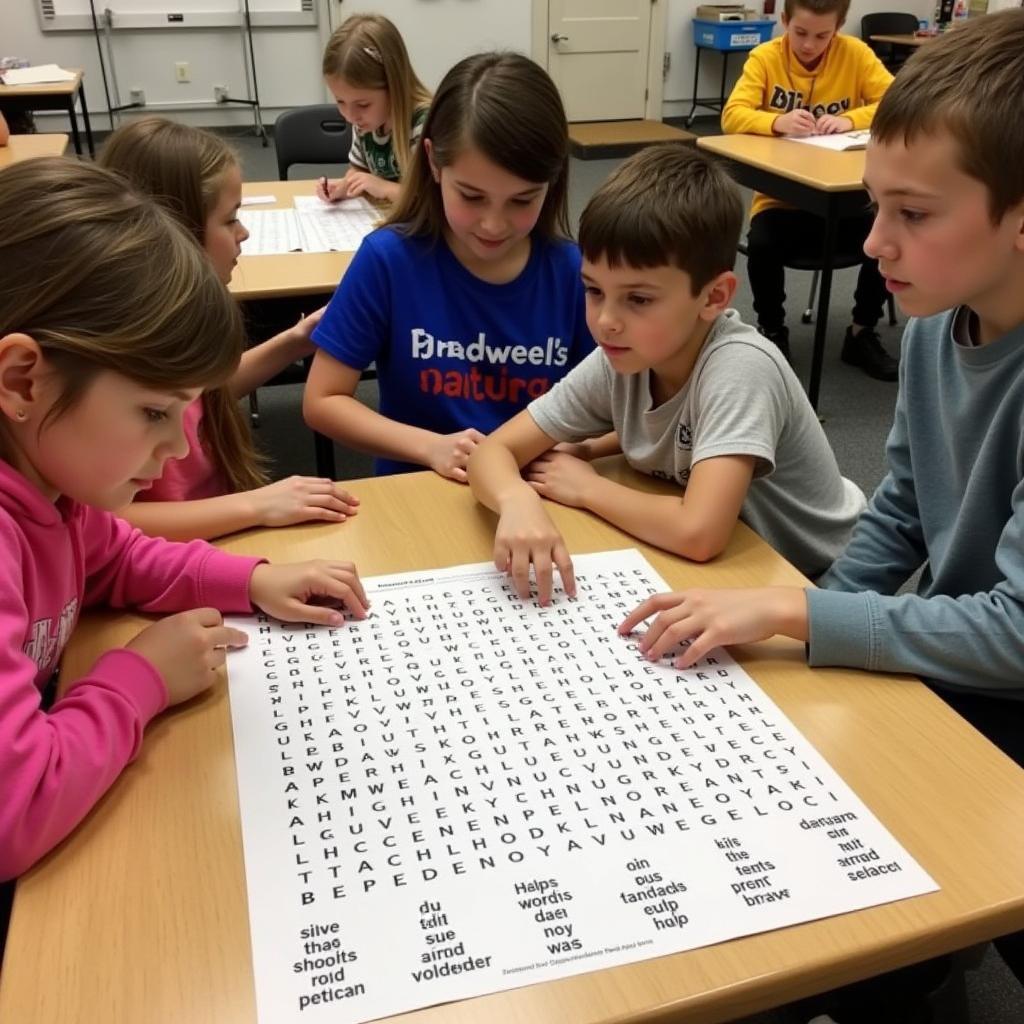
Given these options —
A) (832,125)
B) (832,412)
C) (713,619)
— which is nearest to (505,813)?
(713,619)

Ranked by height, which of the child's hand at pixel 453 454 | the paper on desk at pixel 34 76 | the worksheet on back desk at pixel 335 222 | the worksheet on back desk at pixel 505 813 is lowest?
the child's hand at pixel 453 454

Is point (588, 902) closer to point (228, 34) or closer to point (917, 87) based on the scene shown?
point (917, 87)

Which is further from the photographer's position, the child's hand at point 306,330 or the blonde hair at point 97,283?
the child's hand at point 306,330

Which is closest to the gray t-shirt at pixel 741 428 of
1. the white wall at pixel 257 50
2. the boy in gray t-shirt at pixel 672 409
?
the boy in gray t-shirt at pixel 672 409

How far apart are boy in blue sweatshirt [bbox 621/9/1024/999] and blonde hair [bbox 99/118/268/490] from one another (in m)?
0.71

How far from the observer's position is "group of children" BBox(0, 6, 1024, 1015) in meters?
0.71

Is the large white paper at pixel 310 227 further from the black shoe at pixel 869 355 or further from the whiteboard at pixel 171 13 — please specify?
the whiteboard at pixel 171 13

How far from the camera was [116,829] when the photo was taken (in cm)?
63

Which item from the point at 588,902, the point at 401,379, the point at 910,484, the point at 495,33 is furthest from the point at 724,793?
the point at 495,33

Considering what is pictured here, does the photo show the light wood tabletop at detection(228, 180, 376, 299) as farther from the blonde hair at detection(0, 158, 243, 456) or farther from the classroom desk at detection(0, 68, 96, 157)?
the classroom desk at detection(0, 68, 96, 157)

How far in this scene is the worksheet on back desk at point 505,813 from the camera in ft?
1.77

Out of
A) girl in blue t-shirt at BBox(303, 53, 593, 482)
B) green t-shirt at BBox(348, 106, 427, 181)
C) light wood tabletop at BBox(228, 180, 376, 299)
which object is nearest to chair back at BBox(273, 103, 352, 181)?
green t-shirt at BBox(348, 106, 427, 181)

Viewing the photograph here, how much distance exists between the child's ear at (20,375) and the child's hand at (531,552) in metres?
0.44

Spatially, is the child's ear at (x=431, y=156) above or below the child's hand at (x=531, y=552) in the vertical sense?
above
